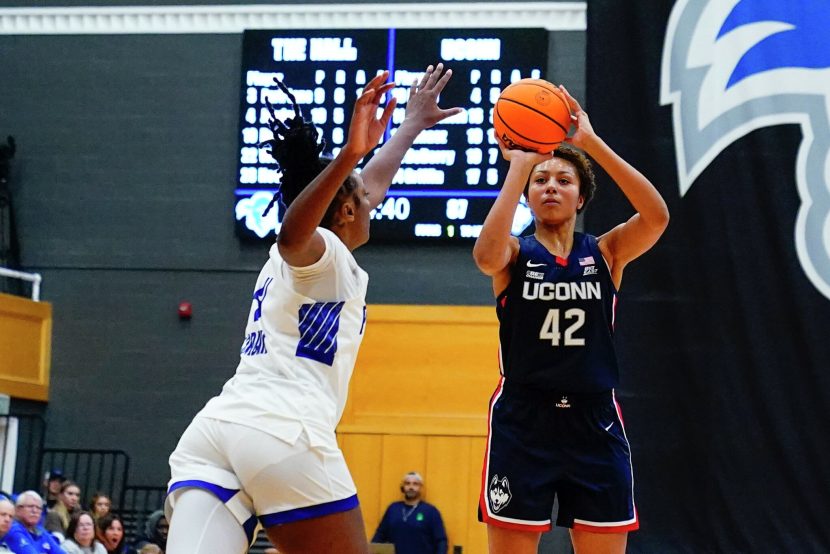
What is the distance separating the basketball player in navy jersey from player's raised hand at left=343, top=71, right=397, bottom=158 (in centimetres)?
61

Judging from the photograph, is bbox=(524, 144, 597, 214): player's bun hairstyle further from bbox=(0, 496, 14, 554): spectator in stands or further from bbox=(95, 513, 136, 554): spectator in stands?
bbox=(95, 513, 136, 554): spectator in stands

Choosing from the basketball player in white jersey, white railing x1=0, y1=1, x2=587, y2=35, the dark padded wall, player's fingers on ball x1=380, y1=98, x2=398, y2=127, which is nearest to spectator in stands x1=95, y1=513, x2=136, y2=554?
the dark padded wall

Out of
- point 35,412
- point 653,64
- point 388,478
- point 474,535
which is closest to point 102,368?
point 35,412

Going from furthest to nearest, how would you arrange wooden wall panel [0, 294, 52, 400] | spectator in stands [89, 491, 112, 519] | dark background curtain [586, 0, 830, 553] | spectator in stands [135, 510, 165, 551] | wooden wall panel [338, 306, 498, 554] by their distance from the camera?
1. wooden wall panel [0, 294, 52, 400]
2. wooden wall panel [338, 306, 498, 554]
3. spectator in stands [89, 491, 112, 519]
4. spectator in stands [135, 510, 165, 551]
5. dark background curtain [586, 0, 830, 553]

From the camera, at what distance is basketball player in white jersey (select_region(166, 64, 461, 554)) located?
3.30 meters

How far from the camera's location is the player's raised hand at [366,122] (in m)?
3.39

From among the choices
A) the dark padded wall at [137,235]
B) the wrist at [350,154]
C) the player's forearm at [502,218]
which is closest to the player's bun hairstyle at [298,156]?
the wrist at [350,154]

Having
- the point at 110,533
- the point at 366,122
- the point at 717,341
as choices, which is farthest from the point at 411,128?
the point at 110,533

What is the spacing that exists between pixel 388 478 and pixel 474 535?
39.2 inches

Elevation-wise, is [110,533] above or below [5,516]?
below

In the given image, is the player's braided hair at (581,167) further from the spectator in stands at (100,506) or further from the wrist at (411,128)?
the spectator in stands at (100,506)

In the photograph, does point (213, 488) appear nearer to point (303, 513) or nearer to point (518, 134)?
point (303, 513)

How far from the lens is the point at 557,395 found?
165 inches

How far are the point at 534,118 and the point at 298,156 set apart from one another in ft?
3.17
